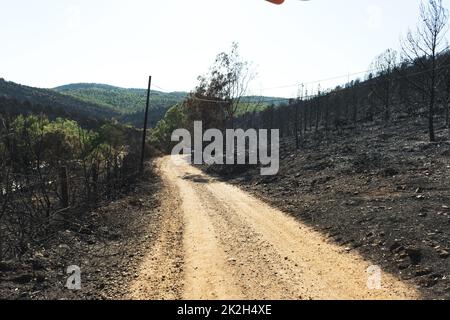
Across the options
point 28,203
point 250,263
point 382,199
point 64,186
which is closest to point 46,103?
point 64,186

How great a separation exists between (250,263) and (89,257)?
3.66m

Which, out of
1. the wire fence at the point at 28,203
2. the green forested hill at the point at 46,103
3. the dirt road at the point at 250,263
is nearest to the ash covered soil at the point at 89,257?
the wire fence at the point at 28,203

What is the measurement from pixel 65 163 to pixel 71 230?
234cm

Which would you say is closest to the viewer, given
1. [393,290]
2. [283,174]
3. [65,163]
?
[393,290]

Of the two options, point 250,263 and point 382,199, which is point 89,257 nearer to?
point 250,263

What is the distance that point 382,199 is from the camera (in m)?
14.0

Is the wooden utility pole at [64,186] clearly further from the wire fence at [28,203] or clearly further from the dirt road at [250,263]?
the dirt road at [250,263]

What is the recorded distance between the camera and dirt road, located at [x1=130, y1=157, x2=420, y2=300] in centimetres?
738

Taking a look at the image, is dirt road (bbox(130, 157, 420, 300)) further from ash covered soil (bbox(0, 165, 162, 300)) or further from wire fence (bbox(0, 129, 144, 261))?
wire fence (bbox(0, 129, 144, 261))

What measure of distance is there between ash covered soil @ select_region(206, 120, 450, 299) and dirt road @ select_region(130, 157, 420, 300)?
53 cm
